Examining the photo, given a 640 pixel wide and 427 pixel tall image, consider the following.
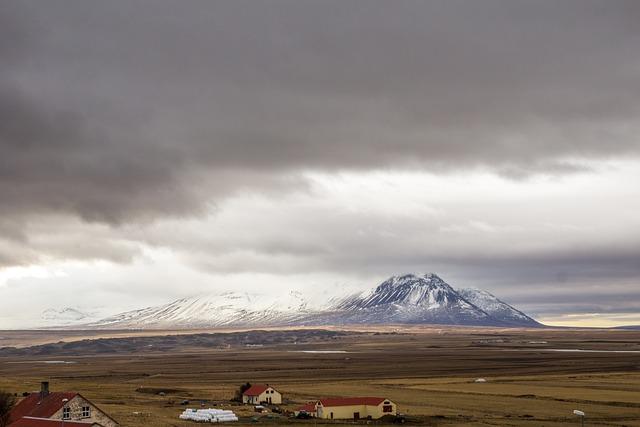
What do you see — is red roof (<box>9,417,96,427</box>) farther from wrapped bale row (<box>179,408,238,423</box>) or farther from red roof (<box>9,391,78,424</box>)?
wrapped bale row (<box>179,408,238,423</box>)

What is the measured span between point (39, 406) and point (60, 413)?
3.94 m

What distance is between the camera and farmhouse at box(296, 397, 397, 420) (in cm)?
9494

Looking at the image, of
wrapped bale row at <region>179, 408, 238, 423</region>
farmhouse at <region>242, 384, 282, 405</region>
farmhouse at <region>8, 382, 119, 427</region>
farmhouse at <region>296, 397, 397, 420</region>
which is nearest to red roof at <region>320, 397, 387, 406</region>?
farmhouse at <region>296, 397, 397, 420</region>

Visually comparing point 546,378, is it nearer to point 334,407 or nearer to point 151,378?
point 334,407

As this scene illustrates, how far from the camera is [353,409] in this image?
9638 centimetres

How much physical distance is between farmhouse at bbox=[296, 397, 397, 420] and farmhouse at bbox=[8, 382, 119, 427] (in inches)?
976

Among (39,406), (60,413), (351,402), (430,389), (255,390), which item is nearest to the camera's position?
(60,413)

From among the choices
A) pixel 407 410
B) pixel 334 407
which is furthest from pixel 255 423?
pixel 407 410

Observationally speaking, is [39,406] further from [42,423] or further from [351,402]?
[351,402]

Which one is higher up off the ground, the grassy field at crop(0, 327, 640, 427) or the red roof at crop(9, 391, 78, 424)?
the red roof at crop(9, 391, 78, 424)

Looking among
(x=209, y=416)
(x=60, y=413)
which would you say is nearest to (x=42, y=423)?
(x=60, y=413)

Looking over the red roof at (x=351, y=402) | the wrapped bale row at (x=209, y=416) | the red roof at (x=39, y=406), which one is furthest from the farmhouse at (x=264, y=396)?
the red roof at (x=39, y=406)

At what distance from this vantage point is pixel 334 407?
95438 mm

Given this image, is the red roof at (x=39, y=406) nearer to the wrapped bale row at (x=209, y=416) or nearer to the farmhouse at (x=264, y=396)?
the wrapped bale row at (x=209, y=416)
